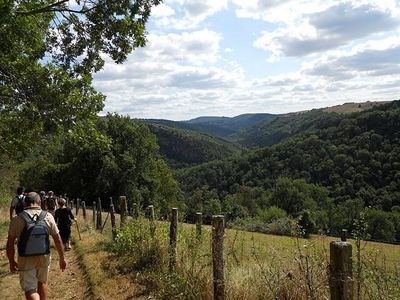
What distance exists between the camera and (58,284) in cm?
990

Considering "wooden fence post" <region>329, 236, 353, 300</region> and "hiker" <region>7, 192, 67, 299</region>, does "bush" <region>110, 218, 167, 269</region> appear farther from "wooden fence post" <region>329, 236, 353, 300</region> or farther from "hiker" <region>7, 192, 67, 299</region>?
"wooden fence post" <region>329, 236, 353, 300</region>

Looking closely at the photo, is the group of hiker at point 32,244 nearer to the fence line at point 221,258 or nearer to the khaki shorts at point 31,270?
the khaki shorts at point 31,270

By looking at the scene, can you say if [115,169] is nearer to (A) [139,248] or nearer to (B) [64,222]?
(B) [64,222]

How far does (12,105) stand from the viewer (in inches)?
440

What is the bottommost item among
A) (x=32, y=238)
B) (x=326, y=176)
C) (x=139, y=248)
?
(x=326, y=176)

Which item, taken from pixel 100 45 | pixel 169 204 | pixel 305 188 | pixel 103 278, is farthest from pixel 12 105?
pixel 305 188

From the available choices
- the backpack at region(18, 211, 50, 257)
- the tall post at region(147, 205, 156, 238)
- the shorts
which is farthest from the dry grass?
the backpack at region(18, 211, 50, 257)

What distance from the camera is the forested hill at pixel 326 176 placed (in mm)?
97250

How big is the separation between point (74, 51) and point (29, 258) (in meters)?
5.47

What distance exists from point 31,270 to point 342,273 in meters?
4.84

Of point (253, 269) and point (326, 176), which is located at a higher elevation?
point (253, 269)

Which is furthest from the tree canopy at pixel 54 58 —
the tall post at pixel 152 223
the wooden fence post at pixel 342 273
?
the wooden fence post at pixel 342 273

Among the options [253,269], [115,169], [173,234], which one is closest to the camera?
[253,269]

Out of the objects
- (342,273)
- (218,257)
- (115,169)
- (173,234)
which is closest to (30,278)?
(173,234)
